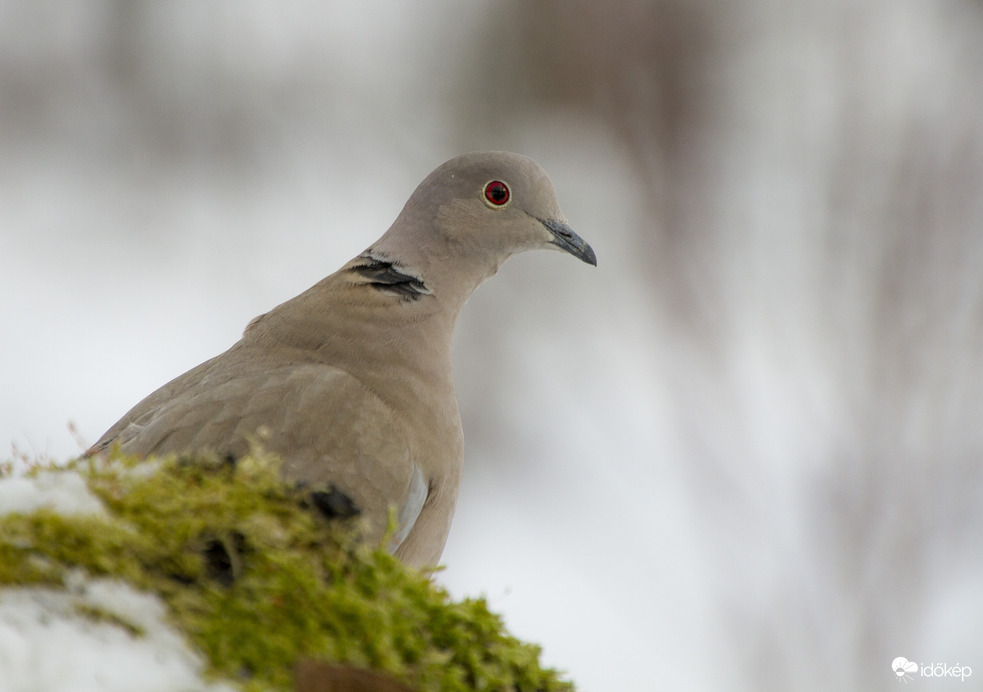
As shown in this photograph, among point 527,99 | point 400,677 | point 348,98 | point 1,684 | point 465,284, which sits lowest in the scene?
point 1,684

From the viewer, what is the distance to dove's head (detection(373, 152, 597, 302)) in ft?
13.0

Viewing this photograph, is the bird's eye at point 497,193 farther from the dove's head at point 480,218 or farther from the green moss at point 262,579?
the green moss at point 262,579

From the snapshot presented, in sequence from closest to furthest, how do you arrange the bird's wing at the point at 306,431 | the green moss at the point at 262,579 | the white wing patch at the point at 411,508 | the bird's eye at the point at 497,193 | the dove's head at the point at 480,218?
the green moss at the point at 262,579 < the bird's wing at the point at 306,431 < the white wing patch at the point at 411,508 < the dove's head at the point at 480,218 < the bird's eye at the point at 497,193

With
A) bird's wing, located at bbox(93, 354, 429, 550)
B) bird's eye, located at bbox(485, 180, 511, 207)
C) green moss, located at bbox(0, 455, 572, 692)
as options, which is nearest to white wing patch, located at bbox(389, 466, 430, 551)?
bird's wing, located at bbox(93, 354, 429, 550)

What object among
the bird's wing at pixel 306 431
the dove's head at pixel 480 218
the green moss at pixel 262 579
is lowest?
the green moss at pixel 262 579

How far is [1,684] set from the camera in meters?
1.40

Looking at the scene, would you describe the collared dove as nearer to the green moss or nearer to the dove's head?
the dove's head

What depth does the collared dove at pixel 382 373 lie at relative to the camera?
2.77 metres

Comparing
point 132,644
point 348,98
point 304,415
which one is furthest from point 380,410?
point 348,98

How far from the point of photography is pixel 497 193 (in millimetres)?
4094

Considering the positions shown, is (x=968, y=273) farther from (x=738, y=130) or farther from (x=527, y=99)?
(x=527, y=99)

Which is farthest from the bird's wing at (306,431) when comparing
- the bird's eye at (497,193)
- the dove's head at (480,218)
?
the bird's eye at (497,193)

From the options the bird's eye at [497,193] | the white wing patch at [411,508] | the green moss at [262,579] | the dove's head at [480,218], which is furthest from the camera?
the bird's eye at [497,193]

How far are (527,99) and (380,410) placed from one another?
229 inches
